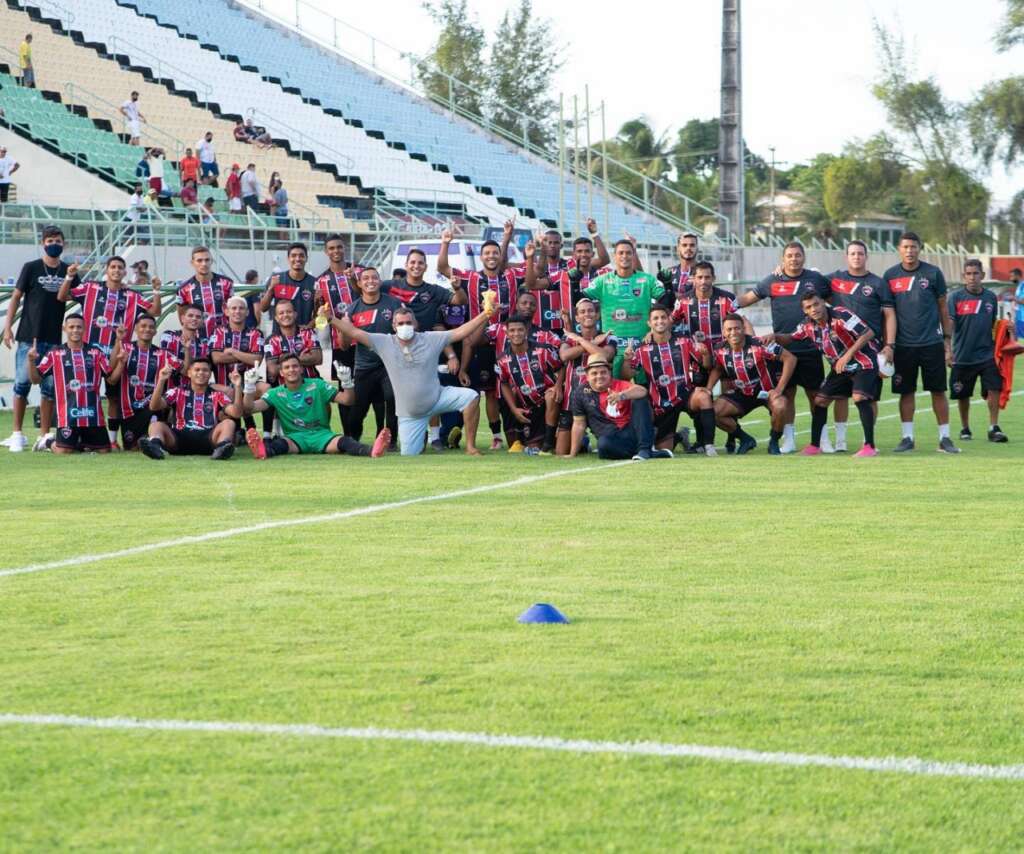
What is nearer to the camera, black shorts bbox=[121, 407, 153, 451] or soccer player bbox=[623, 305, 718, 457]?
soccer player bbox=[623, 305, 718, 457]

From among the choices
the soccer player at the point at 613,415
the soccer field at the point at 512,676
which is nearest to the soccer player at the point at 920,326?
the soccer player at the point at 613,415

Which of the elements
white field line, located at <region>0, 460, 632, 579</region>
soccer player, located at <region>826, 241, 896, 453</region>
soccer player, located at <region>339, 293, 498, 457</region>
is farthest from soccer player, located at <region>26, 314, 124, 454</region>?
soccer player, located at <region>826, 241, 896, 453</region>

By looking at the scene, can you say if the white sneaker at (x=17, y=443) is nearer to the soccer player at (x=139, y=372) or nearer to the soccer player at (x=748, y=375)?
the soccer player at (x=139, y=372)

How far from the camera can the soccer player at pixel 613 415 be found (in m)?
13.1

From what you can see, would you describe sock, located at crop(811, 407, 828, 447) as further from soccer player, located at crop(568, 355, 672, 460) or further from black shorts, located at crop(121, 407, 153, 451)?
black shorts, located at crop(121, 407, 153, 451)

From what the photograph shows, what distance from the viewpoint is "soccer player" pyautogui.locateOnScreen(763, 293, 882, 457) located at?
13.6 metres

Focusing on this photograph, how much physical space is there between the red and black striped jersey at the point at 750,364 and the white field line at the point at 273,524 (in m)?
1.81

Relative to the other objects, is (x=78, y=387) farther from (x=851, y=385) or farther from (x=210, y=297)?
(x=851, y=385)

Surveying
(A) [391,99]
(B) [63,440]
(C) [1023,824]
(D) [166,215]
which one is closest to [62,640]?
(C) [1023,824]

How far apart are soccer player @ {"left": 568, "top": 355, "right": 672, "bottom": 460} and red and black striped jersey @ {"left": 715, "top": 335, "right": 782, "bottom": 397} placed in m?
0.93

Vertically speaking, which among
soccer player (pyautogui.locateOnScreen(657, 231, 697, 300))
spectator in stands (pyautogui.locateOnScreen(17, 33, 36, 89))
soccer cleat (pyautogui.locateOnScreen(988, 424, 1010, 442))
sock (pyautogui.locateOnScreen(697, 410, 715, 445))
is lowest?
soccer cleat (pyautogui.locateOnScreen(988, 424, 1010, 442))

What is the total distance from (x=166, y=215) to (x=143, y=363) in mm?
14670

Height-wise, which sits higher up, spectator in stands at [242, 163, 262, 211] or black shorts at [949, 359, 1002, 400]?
spectator in stands at [242, 163, 262, 211]

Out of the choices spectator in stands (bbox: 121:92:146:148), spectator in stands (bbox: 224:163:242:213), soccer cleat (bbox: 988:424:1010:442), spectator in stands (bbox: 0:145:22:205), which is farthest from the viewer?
spectator in stands (bbox: 121:92:146:148)
